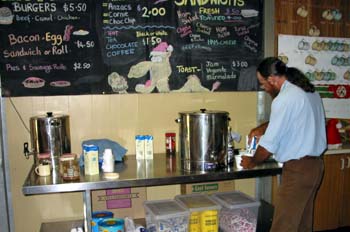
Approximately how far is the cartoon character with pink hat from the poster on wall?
3.03ft

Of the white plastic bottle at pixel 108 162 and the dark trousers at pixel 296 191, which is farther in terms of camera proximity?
the white plastic bottle at pixel 108 162

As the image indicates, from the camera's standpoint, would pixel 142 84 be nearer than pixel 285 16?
Yes

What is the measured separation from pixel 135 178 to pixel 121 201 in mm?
658

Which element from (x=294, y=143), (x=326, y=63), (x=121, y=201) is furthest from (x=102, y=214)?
(x=326, y=63)

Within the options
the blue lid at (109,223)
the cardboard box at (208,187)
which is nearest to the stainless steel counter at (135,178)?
the blue lid at (109,223)

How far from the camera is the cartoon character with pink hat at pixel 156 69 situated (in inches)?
97.8

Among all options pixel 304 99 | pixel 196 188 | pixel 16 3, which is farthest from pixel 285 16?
pixel 16 3

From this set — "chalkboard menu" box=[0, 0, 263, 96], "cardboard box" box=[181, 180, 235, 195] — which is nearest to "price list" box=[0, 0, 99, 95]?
"chalkboard menu" box=[0, 0, 263, 96]

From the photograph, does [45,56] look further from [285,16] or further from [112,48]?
[285,16]

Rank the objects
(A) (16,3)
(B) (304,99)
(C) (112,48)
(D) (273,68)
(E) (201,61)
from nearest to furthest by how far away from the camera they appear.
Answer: (B) (304,99)
(D) (273,68)
(A) (16,3)
(C) (112,48)
(E) (201,61)

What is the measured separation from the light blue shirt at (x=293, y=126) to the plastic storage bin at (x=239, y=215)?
0.55 metres

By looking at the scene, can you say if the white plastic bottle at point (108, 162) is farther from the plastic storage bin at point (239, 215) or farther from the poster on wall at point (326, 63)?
the poster on wall at point (326, 63)

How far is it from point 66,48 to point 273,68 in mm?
1385

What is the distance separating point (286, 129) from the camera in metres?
1.91
